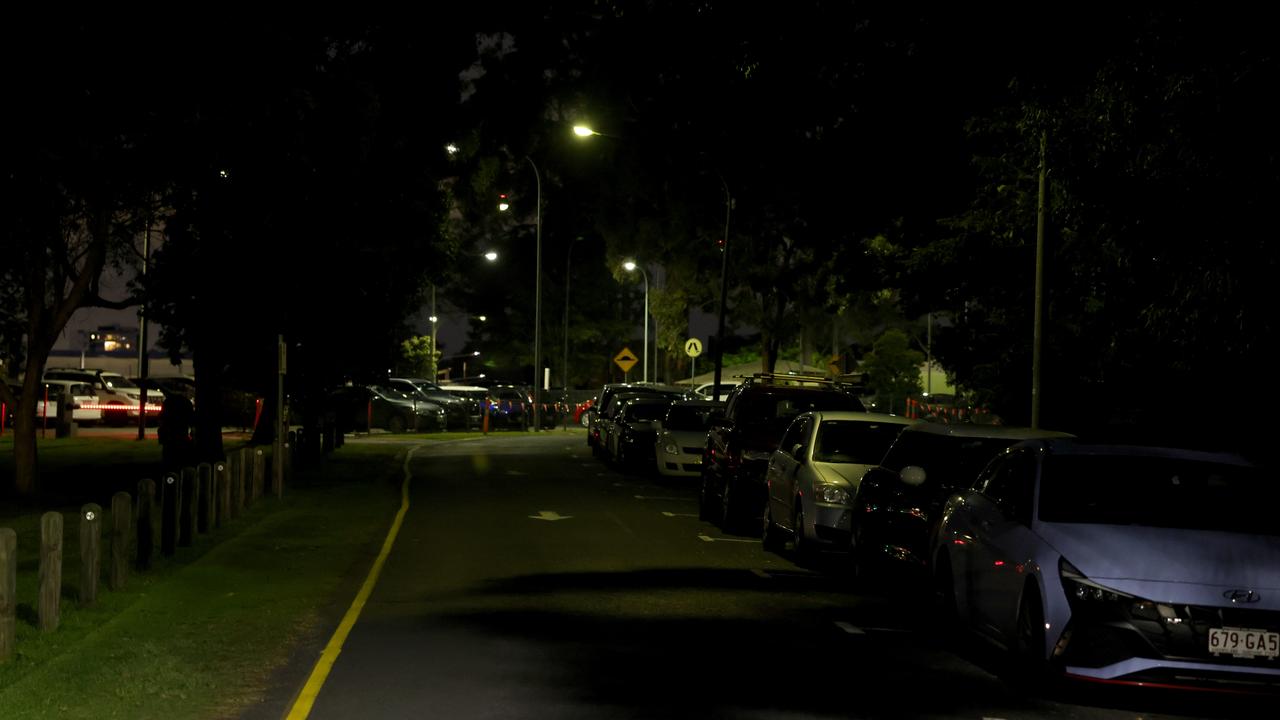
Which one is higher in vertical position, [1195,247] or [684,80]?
[684,80]

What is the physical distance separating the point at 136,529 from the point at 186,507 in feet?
3.26

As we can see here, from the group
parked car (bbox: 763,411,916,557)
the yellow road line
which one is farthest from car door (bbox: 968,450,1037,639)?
parked car (bbox: 763,411,916,557)

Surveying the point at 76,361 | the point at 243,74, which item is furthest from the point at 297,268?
the point at 76,361

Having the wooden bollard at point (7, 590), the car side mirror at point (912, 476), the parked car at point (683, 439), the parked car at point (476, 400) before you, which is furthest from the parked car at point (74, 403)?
the car side mirror at point (912, 476)

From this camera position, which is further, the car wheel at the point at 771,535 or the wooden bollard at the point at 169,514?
the car wheel at the point at 771,535

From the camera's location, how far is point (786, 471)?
18.1 metres

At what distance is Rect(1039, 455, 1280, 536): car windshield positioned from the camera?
10102 millimetres

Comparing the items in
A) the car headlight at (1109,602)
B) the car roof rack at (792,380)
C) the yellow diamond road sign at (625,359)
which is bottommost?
the car headlight at (1109,602)

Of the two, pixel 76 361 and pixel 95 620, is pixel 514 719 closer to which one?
pixel 95 620

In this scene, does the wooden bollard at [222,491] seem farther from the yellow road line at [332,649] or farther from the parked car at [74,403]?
the parked car at [74,403]

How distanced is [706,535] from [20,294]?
13.9m

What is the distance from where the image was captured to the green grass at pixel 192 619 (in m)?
9.61

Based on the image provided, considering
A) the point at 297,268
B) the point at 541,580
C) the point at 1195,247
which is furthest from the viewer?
the point at 297,268

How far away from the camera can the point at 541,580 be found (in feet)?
50.9
